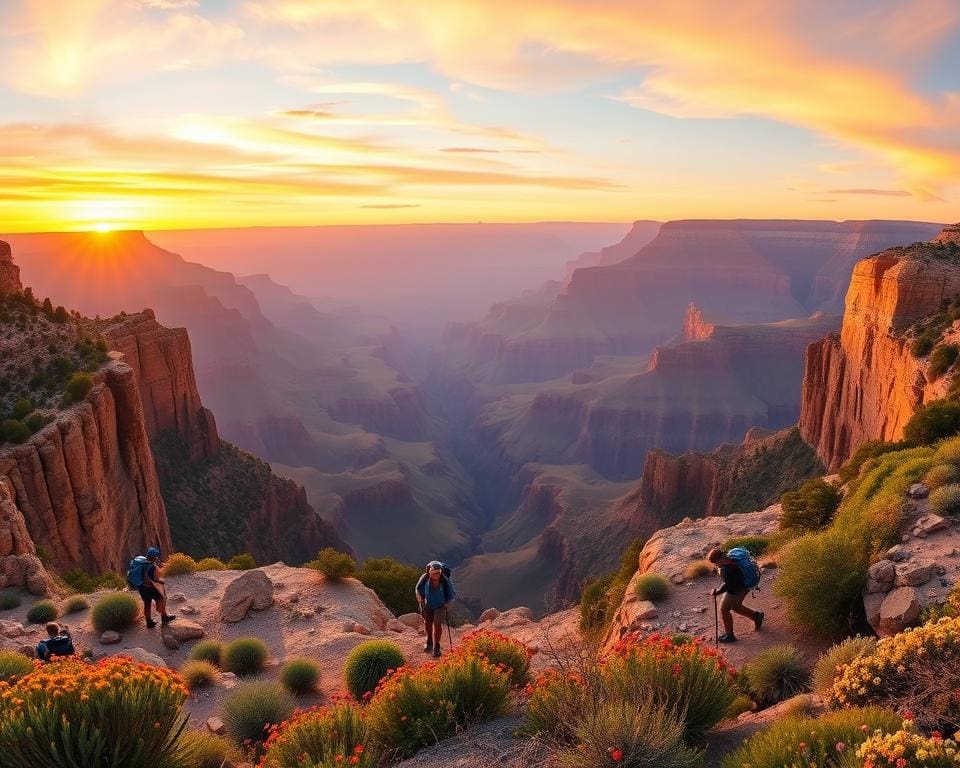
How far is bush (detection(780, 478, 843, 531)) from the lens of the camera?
735 inches

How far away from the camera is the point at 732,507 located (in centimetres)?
4800

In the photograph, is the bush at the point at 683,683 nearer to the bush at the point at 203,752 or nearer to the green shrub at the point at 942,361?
the bush at the point at 203,752

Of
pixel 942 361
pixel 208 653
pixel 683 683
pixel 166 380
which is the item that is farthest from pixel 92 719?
pixel 166 380

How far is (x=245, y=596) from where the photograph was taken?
2083cm

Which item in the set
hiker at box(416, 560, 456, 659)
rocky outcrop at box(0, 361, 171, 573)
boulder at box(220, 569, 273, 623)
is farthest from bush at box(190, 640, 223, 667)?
rocky outcrop at box(0, 361, 171, 573)

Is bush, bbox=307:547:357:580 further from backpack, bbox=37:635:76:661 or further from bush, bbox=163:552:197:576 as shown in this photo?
backpack, bbox=37:635:76:661

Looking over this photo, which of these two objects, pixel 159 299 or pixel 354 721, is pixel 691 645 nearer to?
pixel 354 721

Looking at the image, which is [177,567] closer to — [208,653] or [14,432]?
[208,653]

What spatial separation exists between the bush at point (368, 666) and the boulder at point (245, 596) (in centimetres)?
724

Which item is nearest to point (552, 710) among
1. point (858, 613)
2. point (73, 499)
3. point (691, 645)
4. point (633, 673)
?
point (633, 673)

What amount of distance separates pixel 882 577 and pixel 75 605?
69.7 ft

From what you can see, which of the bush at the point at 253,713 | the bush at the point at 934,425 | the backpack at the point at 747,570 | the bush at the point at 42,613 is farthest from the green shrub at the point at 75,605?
the bush at the point at 934,425

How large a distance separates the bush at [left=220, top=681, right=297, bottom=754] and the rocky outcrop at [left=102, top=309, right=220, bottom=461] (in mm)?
39149

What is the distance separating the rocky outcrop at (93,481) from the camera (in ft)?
84.7
